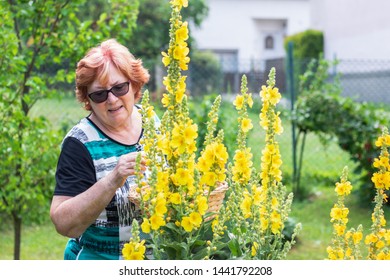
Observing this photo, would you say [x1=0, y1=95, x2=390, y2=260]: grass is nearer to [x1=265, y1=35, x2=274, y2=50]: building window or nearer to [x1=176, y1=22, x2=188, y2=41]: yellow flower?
[x1=176, y1=22, x2=188, y2=41]: yellow flower

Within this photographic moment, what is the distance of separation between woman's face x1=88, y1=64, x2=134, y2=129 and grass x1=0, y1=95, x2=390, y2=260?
91.0 inches

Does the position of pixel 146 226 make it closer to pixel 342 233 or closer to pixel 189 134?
pixel 189 134

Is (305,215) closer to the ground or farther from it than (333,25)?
closer to the ground

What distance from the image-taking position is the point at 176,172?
5.66 ft

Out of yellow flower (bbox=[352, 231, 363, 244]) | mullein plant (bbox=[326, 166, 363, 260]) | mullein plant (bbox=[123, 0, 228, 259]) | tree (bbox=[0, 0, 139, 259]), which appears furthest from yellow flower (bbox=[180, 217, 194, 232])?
tree (bbox=[0, 0, 139, 259])

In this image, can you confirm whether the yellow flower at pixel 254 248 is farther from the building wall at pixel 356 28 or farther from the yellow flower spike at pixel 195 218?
the building wall at pixel 356 28

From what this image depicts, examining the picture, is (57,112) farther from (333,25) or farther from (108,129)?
(333,25)

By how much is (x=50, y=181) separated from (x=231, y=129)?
2.14 meters

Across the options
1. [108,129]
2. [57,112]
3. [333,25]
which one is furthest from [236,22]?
[108,129]

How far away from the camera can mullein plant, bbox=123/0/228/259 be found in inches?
66.7

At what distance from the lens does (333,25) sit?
19.7 metres

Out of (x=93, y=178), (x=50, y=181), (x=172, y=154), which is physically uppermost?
(x=172, y=154)

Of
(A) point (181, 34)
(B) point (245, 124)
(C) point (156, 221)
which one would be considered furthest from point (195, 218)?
(A) point (181, 34)

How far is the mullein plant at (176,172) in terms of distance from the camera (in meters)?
1.70
